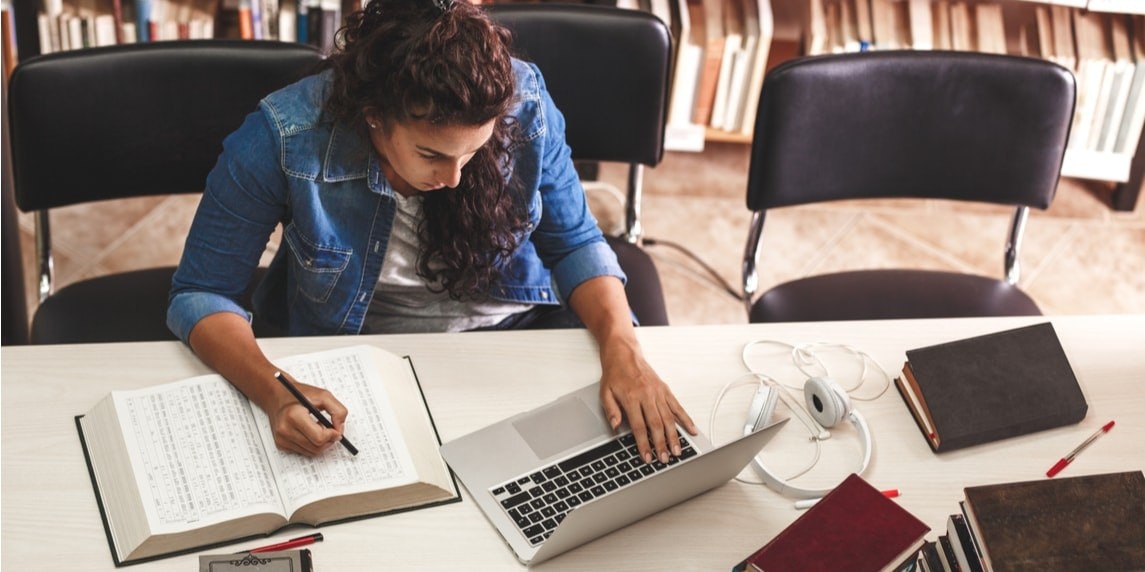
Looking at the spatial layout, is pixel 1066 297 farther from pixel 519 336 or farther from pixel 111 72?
pixel 111 72

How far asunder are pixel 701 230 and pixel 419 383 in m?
1.61

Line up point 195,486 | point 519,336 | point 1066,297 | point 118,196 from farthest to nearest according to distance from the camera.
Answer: point 1066,297 → point 118,196 → point 519,336 → point 195,486

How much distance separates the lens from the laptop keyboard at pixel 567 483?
50.4 inches

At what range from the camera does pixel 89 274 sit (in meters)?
2.67

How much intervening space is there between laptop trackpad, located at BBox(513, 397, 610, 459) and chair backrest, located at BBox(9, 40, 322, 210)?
646 millimetres

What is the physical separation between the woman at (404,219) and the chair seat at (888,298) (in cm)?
43

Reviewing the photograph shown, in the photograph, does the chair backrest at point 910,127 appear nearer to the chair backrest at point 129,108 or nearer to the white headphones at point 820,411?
the white headphones at point 820,411

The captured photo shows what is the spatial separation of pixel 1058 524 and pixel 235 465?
33.6 inches

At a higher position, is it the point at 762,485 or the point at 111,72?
the point at 111,72

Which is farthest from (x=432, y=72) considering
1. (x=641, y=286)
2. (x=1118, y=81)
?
(x=1118, y=81)

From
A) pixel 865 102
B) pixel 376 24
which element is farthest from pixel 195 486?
pixel 865 102

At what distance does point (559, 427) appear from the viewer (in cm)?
139

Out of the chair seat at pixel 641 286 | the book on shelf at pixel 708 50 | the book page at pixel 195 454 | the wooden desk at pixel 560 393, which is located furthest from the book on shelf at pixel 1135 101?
the book page at pixel 195 454

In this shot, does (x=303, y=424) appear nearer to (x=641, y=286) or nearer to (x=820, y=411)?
(x=820, y=411)
